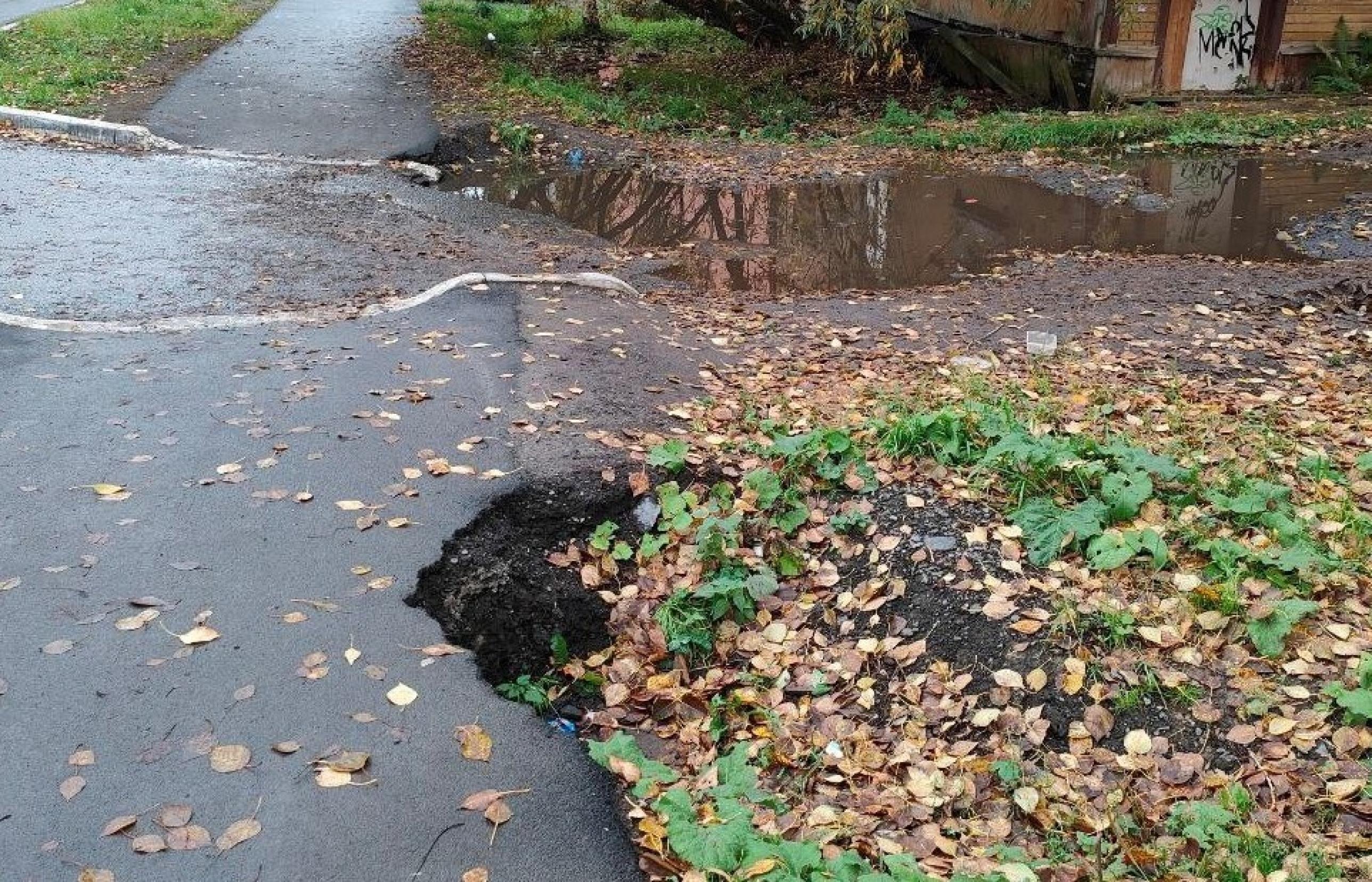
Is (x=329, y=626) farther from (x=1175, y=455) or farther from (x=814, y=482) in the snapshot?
(x=1175, y=455)

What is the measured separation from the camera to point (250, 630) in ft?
13.1

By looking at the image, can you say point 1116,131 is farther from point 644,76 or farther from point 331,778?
point 331,778

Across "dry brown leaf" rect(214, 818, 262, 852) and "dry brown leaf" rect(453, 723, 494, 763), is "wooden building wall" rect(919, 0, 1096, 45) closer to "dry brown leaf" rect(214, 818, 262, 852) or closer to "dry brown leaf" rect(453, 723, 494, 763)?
"dry brown leaf" rect(453, 723, 494, 763)

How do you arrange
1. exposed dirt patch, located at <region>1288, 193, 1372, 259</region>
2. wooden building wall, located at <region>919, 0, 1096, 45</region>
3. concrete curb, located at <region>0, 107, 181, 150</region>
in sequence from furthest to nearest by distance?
1. wooden building wall, located at <region>919, 0, 1096, 45</region>
2. concrete curb, located at <region>0, 107, 181, 150</region>
3. exposed dirt patch, located at <region>1288, 193, 1372, 259</region>

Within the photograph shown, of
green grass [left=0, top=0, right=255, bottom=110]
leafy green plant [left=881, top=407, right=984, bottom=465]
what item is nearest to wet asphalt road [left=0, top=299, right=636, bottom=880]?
leafy green plant [left=881, top=407, right=984, bottom=465]

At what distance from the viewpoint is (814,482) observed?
→ 525cm

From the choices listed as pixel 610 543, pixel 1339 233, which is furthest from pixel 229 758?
pixel 1339 233

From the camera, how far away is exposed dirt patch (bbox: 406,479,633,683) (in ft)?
14.1

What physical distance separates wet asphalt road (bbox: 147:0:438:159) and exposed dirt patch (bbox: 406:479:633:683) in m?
8.83

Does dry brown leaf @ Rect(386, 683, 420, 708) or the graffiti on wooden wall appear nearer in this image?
dry brown leaf @ Rect(386, 683, 420, 708)

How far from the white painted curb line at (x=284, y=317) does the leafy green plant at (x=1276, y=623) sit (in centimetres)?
533

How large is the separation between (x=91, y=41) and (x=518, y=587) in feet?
57.6

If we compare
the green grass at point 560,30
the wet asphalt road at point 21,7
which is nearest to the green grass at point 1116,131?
the green grass at point 560,30

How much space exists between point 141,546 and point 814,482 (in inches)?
120
